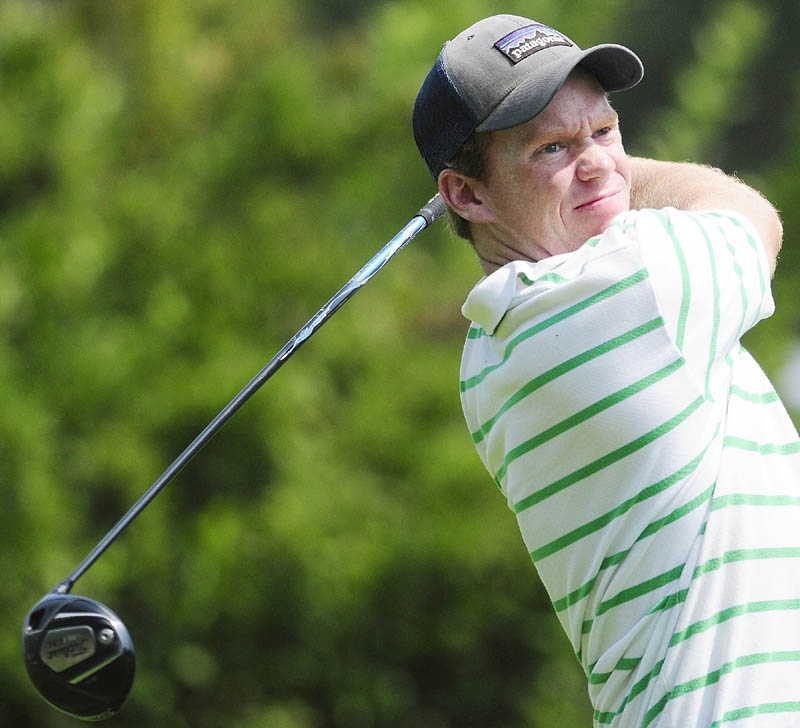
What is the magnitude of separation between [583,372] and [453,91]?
41 cm

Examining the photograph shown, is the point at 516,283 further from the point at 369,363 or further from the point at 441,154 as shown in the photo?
the point at 369,363

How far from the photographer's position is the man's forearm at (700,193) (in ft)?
5.62

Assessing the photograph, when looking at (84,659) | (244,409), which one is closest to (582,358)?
(84,659)

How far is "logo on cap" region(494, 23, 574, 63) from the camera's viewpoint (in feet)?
5.62

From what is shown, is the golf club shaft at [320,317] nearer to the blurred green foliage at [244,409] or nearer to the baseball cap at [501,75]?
the baseball cap at [501,75]

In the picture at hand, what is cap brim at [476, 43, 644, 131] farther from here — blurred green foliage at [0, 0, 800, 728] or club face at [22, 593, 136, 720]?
blurred green foliage at [0, 0, 800, 728]

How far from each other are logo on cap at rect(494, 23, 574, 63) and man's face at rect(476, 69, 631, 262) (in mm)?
54

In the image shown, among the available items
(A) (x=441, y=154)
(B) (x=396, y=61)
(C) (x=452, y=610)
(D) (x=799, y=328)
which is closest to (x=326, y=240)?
(B) (x=396, y=61)

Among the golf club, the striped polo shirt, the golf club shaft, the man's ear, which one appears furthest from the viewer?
the golf club

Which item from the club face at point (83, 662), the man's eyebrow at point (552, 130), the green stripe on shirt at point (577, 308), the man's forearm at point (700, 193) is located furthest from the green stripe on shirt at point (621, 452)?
the club face at point (83, 662)

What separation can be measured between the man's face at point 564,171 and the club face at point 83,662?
89 centimetres

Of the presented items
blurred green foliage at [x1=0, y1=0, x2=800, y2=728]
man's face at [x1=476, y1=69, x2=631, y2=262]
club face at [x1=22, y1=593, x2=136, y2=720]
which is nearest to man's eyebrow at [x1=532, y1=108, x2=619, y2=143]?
man's face at [x1=476, y1=69, x2=631, y2=262]

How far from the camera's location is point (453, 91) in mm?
1736

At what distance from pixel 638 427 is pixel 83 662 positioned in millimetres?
1032
